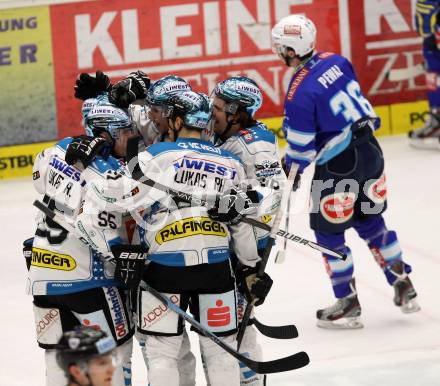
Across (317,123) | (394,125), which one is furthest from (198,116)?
(394,125)

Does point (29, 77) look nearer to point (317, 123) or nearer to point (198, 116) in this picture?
point (317, 123)

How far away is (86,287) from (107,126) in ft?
2.18

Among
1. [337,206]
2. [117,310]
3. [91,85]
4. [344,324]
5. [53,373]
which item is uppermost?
[91,85]

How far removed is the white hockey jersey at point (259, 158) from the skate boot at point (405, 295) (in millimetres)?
1511

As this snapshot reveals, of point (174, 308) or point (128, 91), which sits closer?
point (174, 308)

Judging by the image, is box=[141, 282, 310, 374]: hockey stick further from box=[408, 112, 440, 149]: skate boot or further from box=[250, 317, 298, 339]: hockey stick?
box=[408, 112, 440, 149]: skate boot

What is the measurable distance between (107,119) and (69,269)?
633 mm

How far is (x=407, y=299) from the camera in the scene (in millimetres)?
6363

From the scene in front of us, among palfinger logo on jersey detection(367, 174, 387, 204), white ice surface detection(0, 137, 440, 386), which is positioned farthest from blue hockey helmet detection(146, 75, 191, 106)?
palfinger logo on jersey detection(367, 174, 387, 204)

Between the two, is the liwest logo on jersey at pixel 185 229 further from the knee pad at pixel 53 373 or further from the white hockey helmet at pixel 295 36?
the white hockey helmet at pixel 295 36

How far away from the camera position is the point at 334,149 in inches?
241

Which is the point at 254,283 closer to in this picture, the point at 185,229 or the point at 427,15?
the point at 185,229

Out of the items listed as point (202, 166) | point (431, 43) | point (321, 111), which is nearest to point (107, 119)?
point (202, 166)

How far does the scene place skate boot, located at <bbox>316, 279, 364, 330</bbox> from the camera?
20.7ft
